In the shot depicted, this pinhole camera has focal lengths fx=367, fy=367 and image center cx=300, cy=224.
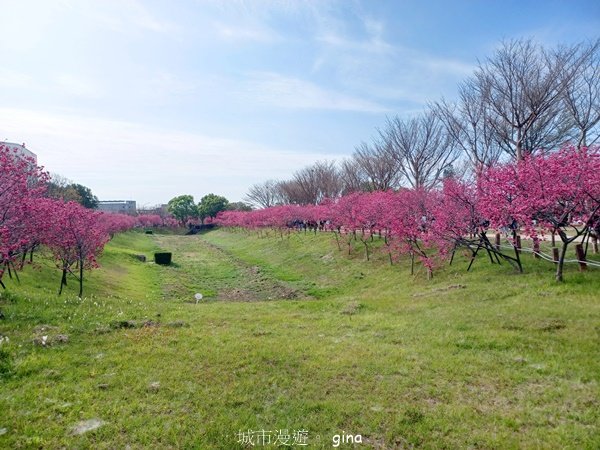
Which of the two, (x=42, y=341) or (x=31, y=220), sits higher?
(x=31, y=220)

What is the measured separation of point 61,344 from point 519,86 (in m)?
18.7

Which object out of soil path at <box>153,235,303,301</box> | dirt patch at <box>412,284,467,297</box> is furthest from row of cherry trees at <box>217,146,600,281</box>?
soil path at <box>153,235,303,301</box>

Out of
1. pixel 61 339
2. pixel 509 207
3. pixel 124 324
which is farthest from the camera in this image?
pixel 509 207

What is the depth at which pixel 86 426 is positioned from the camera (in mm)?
4066

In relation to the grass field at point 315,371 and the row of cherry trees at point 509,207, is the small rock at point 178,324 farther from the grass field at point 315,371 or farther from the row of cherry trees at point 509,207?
the row of cherry trees at point 509,207

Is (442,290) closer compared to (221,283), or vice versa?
(442,290)

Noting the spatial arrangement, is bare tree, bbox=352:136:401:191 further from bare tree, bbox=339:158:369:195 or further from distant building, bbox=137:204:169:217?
distant building, bbox=137:204:169:217

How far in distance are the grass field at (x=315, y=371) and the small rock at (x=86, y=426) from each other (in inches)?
1.7

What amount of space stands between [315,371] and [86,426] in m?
3.04

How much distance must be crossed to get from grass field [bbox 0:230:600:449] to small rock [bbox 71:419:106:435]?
0.04 m

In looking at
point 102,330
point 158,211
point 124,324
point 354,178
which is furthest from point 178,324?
point 158,211

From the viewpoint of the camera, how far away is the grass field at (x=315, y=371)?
13.1ft

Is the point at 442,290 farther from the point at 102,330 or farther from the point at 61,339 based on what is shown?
the point at 61,339

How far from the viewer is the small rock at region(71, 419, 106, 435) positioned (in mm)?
3977
